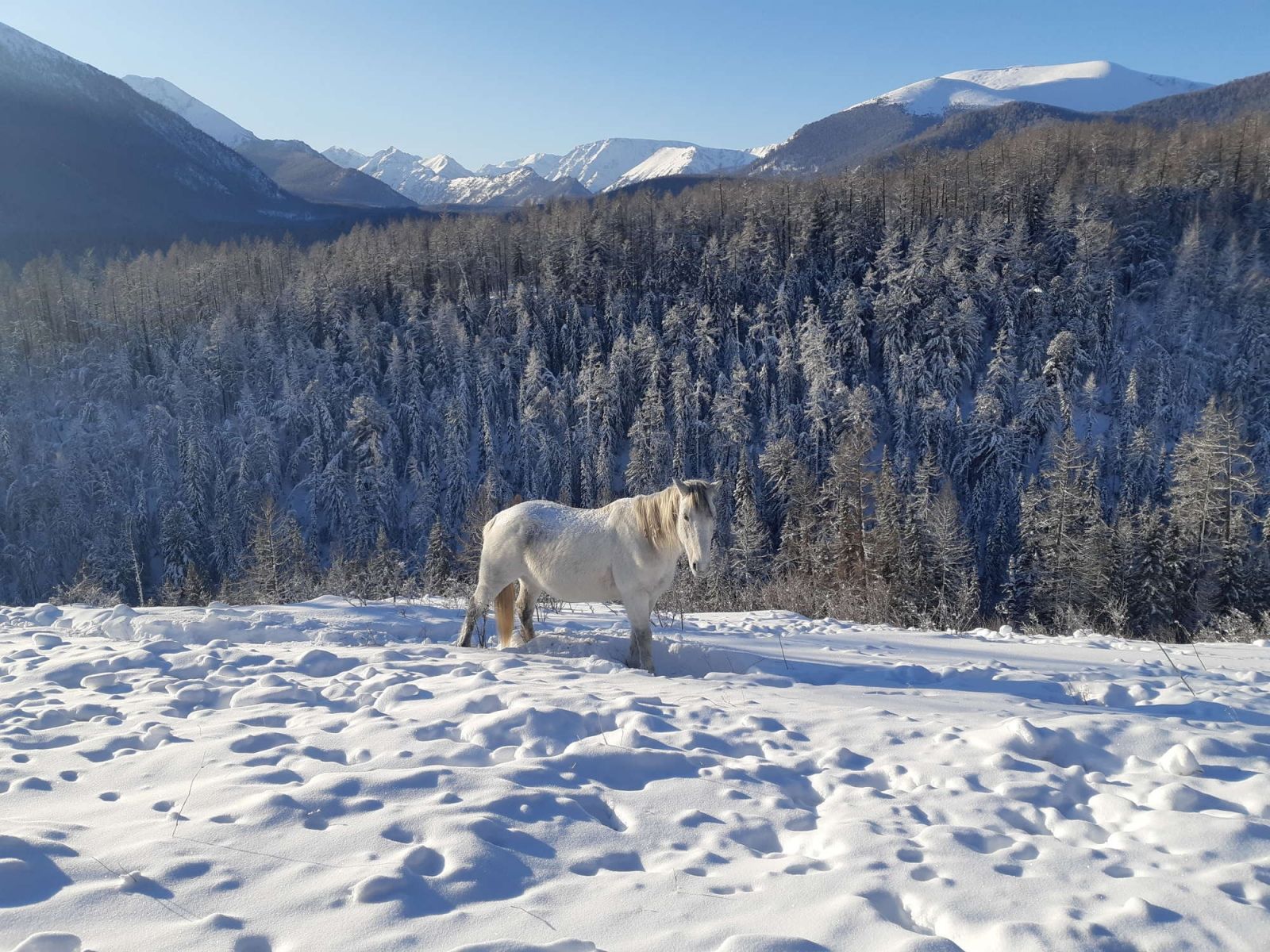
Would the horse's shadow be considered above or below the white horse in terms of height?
below

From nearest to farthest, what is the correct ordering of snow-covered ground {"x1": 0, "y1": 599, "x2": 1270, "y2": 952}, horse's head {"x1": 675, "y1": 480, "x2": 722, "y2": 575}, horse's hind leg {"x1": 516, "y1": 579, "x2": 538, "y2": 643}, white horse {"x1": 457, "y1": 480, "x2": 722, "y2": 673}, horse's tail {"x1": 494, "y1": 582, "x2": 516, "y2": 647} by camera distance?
snow-covered ground {"x1": 0, "y1": 599, "x2": 1270, "y2": 952}, horse's head {"x1": 675, "y1": 480, "x2": 722, "y2": 575}, white horse {"x1": 457, "y1": 480, "x2": 722, "y2": 673}, horse's tail {"x1": 494, "y1": 582, "x2": 516, "y2": 647}, horse's hind leg {"x1": 516, "y1": 579, "x2": 538, "y2": 643}

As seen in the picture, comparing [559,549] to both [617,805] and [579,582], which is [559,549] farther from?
[617,805]

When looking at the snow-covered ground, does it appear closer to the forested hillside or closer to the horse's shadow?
the horse's shadow

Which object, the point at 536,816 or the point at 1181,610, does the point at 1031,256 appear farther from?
the point at 536,816

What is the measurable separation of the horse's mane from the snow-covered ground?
171 cm

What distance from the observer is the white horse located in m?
7.97

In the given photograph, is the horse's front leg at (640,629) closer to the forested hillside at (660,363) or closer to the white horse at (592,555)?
the white horse at (592,555)

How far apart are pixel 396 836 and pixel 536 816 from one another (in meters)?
0.74

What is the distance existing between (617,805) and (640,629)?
4202 millimetres

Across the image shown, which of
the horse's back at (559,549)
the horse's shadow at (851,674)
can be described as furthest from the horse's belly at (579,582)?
the horse's shadow at (851,674)

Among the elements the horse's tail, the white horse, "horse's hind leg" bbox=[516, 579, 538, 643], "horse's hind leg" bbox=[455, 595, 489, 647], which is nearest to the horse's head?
the white horse

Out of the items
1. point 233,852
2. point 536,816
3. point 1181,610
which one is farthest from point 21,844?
point 1181,610

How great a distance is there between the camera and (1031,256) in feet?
234

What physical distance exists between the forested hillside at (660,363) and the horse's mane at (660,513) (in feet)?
111
